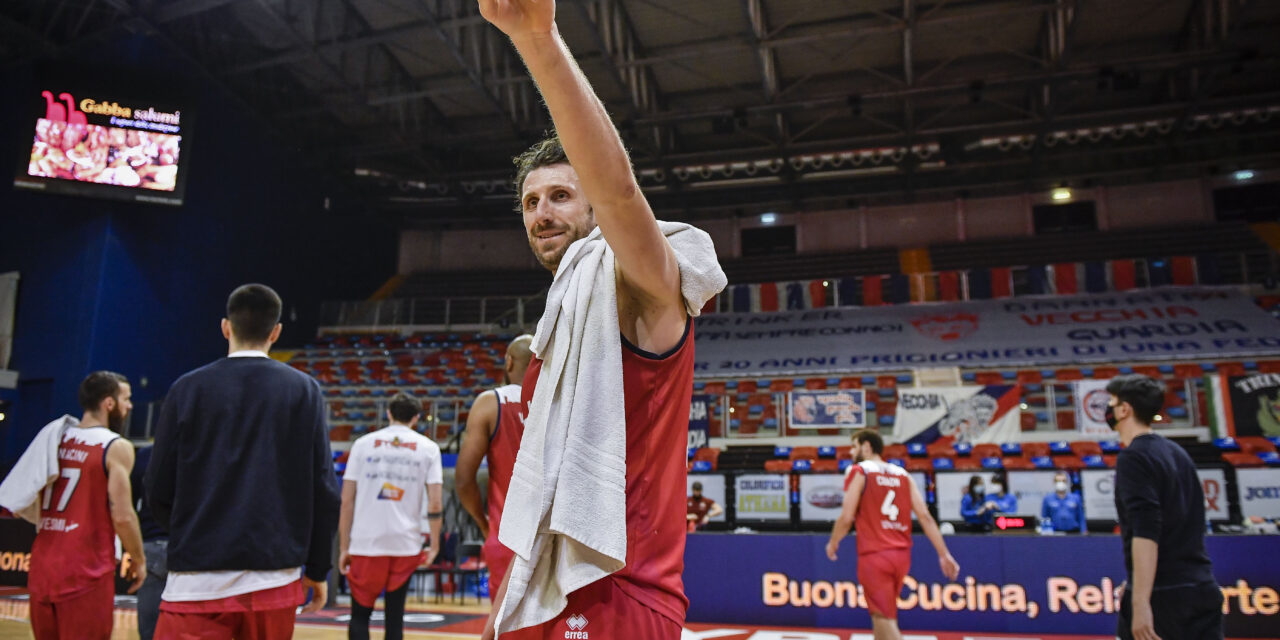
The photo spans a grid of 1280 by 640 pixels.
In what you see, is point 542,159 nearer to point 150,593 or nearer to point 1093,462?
point 150,593

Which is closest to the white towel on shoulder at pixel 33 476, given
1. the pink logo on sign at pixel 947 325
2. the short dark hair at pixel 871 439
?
the short dark hair at pixel 871 439

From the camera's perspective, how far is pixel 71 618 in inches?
138

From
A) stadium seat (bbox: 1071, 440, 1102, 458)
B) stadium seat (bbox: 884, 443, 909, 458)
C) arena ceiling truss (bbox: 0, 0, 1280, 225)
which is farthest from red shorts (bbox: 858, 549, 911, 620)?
arena ceiling truss (bbox: 0, 0, 1280, 225)

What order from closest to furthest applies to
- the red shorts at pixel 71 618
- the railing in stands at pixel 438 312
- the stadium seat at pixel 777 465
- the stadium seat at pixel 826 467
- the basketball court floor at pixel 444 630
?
the red shorts at pixel 71 618
the basketball court floor at pixel 444 630
the stadium seat at pixel 826 467
the stadium seat at pixel 777 465
the railing in stands at pixel 438 312

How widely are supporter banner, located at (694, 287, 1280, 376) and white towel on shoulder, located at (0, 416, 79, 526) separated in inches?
534

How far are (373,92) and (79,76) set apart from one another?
5175 millimetres

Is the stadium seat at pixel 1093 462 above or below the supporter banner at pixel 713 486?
above

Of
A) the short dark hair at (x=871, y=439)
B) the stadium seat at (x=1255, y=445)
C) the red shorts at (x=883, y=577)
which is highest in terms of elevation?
the short dark hair at (x=871, y=439)

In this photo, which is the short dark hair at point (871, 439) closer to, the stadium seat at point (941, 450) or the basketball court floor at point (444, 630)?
the basketball court floor at point (444, 630)

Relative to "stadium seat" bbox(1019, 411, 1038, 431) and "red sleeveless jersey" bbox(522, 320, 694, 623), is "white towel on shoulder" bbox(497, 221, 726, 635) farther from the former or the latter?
"stadium seat" bbox(1019, 411, 1038, 431)

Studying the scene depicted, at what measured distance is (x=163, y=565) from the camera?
3762 mm

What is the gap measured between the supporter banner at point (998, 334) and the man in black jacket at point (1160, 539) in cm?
1272

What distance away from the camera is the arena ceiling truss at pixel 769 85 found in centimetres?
1409

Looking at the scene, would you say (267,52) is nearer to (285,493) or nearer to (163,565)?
(163,565)
